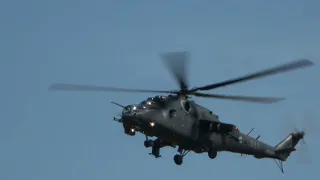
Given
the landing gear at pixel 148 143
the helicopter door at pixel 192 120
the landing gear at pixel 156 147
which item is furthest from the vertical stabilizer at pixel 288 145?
the landing gear at pixel 148 143

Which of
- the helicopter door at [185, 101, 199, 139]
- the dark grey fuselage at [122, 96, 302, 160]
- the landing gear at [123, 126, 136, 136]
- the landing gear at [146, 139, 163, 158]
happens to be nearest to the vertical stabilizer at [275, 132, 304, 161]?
the dark grey fuselage at [122, 96, 302, 160]

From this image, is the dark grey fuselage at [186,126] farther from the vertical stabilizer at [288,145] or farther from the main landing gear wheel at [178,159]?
the vertical stabilizer at [288,145]

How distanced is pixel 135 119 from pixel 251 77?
9.98 meters

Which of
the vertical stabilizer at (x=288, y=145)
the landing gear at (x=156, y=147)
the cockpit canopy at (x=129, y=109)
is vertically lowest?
the vertical stabilizer at (x=288, y=145)

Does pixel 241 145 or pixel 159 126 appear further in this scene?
pixel 241 145

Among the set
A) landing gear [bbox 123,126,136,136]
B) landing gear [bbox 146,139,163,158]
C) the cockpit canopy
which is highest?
the cockpit canopy

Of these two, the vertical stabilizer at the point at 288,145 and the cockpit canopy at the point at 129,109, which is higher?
the cockpit canopy at the point at 129,109

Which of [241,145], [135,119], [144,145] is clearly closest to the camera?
[135,119]

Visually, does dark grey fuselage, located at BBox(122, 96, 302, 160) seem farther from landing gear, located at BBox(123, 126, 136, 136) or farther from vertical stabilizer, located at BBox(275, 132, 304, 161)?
vertical stabilizer, located at BBox(275, 132, 304, 161)

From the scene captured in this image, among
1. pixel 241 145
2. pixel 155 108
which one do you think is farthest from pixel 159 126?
pixel 241 145

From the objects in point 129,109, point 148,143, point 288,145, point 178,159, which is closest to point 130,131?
point 129,109

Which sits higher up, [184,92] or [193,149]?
[184,92]

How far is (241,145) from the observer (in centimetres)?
7162

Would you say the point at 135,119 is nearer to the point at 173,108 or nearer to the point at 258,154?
the point at 173,108
